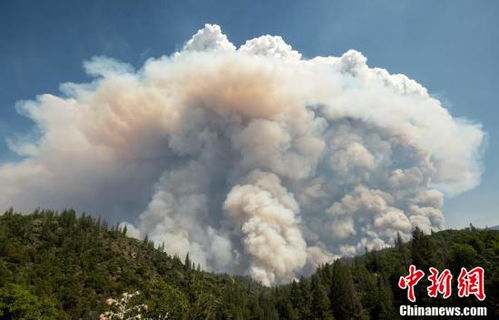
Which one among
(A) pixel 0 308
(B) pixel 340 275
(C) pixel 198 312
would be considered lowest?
(A) pixel 0 308

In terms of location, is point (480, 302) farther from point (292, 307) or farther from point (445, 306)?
point (292, 307)

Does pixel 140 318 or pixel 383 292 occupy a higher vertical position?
pixel 383 292

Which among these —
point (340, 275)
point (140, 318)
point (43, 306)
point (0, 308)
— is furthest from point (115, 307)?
point (340, 275)

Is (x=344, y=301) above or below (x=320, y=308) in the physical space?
above

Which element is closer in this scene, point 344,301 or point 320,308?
point 320,308

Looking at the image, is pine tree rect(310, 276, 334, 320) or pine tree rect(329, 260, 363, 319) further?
pine tree rect(329, 260, 363, 319)

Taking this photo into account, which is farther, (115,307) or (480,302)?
(480,302)

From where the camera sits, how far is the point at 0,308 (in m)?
95.0

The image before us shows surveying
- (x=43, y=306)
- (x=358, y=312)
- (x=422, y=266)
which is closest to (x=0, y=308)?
(x=43, y=306)

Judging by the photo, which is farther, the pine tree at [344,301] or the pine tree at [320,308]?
the pine tree at [344,301]

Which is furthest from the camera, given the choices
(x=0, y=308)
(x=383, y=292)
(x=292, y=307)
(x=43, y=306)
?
(x=292, y=307)

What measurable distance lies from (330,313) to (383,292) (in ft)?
Answer: 78.4

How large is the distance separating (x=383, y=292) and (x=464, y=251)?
34.2 m

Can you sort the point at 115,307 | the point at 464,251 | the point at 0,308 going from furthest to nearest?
the point at 464,251 → the point at 0,308 → the point at 115,307
